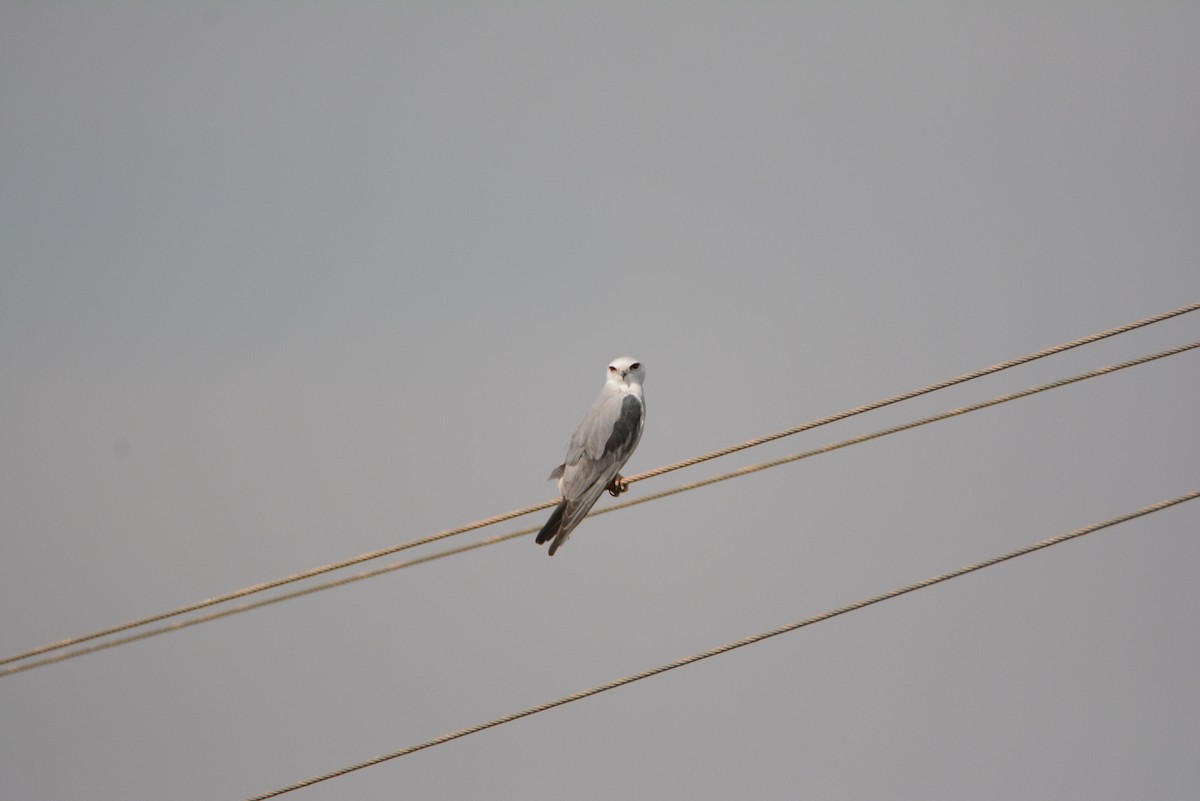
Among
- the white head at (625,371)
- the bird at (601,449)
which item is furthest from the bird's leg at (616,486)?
the white head at (625,371)

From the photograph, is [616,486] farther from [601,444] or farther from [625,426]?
[625,426]

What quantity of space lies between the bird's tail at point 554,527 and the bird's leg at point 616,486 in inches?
26.9

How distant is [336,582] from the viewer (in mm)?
9531

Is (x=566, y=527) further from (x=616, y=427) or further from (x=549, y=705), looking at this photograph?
(x=549, y=705)

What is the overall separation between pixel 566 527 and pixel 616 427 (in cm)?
132

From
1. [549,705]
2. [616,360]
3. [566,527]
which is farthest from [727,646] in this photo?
[616,360]

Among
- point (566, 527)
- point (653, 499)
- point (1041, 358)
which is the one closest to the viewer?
point (1041, 358)

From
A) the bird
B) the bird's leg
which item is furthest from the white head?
the bird's leg

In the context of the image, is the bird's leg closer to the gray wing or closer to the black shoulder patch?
the gray wing

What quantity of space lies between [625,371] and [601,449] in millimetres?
1262

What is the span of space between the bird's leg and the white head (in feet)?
4.31

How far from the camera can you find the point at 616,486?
13.3 metres

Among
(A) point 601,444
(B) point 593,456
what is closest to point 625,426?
(A) point 601,444

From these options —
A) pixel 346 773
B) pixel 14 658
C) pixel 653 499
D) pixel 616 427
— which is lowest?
pixel 346 773
